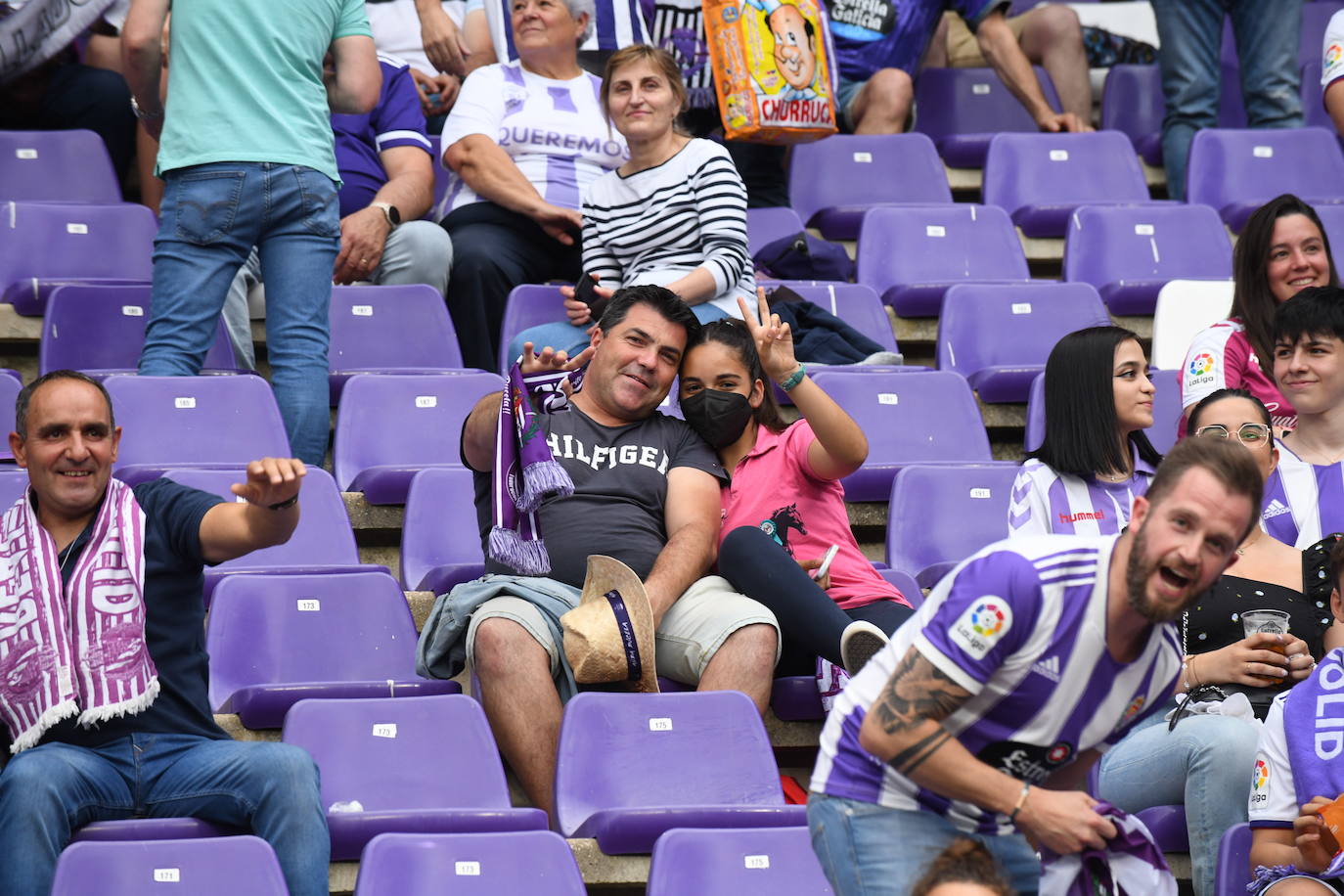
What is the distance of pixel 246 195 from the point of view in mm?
4234

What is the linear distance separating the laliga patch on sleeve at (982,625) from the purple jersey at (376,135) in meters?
3.27

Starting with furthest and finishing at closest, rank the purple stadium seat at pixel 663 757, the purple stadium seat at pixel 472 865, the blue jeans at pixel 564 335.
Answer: the blue jeans at pixel 564 335, the purple stadium seat at pixel 663 757, the purple stadium seat at pixel 472 865

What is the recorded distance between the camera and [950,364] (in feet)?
16.6

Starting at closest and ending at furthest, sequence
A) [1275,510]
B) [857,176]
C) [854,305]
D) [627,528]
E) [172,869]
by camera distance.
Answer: [172,869] → [627,528] → [1275,510] → [854,305] → [857,176]

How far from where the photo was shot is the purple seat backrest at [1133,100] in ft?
21.9

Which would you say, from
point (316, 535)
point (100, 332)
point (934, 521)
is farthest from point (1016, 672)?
point (100, 332)

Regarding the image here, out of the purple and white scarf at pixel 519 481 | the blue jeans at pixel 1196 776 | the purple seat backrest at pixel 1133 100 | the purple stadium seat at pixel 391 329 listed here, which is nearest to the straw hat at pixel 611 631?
the purple and white scarf at pixel 519 481

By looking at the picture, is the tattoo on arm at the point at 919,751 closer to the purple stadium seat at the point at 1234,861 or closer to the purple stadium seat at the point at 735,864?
the purple stadium seat at the point at 735,864

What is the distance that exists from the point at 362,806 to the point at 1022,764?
1.29 metres

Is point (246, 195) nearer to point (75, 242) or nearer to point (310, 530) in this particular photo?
point (310, 530)

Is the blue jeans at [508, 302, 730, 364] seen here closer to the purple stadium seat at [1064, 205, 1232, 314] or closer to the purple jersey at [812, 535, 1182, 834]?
the purple stadium seat at [1064, 205, 1232, 314]

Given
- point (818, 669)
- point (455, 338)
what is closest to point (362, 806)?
point (818, 669)

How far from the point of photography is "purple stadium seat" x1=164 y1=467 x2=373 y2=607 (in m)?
3.84

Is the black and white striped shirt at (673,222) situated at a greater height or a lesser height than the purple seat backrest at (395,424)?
greater
